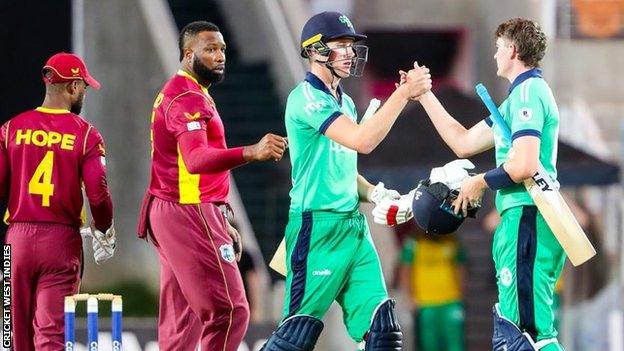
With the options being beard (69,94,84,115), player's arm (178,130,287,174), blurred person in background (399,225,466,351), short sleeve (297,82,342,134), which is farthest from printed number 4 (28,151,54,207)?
blurred person in background (399,225,466,351)

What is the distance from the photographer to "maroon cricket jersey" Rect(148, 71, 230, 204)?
424 inches

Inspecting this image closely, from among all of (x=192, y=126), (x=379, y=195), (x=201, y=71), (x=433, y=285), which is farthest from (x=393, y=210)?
(x=433, y=285)

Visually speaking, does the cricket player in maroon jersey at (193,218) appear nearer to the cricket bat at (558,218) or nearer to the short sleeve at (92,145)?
the short sleeve at (92,145)

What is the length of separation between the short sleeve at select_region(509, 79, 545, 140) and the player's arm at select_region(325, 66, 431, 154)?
0.53m

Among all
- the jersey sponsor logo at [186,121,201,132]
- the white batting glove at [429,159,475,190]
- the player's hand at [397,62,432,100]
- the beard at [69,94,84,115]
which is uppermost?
the player's hand at [397,62,432,100]

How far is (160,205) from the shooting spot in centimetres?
1097

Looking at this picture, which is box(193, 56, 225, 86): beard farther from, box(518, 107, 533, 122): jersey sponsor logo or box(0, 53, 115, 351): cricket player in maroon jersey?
box(518, 107, 533, 122): jersey sponsor logo

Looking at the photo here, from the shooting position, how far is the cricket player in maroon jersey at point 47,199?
11.1 meters

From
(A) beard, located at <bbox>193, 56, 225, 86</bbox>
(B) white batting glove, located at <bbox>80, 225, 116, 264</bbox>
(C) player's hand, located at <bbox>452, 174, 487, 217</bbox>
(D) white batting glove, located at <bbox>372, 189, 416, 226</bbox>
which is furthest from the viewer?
(B) white batting glove, located at <bbox>80, 225, 116, 264</bbox>

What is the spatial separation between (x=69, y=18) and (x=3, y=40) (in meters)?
0.58

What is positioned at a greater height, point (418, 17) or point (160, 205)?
point (418, 17)

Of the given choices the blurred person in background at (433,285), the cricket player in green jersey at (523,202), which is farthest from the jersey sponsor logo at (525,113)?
the blurred person in background at (433,285)

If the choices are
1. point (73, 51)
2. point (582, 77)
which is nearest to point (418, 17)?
point (582, 77)

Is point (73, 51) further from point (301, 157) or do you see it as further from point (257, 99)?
point (257, 99)
